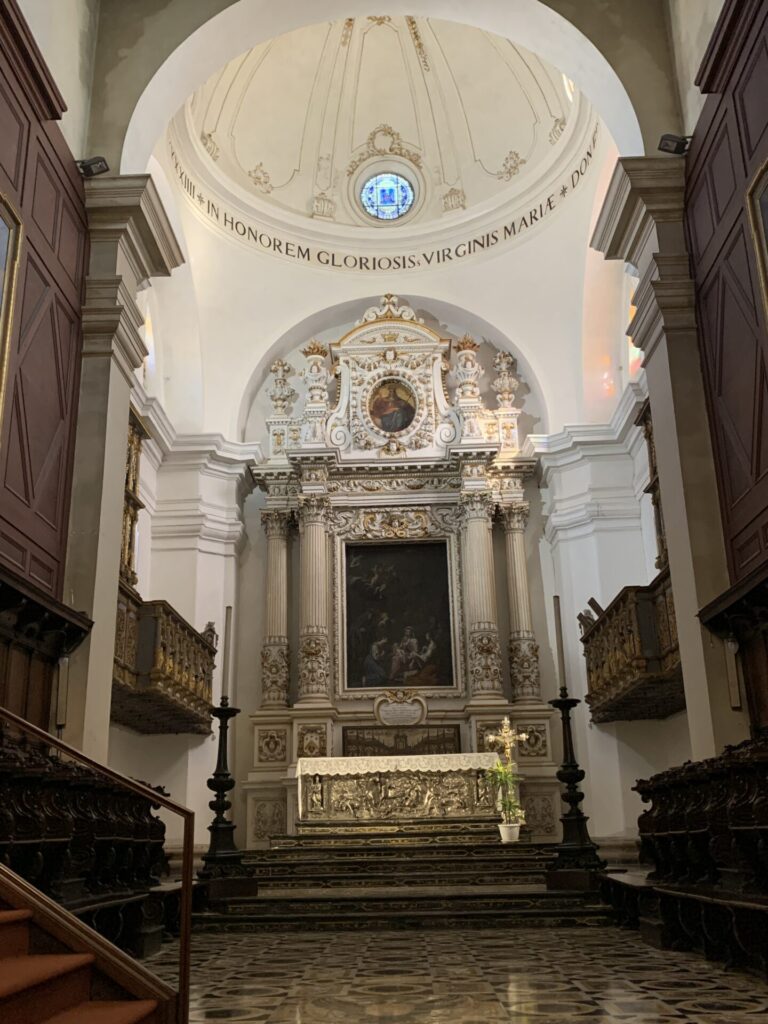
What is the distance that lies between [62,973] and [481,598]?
40.4 ft

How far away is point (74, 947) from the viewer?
4070mm

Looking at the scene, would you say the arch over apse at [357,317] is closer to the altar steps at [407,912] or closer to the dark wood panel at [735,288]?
the dark wood panel at [735,288]

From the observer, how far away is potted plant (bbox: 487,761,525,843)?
12.5 meters

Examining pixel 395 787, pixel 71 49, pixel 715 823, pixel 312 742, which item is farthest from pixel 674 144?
pixel 312 742

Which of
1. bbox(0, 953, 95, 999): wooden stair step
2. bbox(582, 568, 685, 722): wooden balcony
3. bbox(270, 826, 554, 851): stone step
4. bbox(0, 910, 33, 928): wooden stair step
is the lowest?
bbox(0, 953, 95, 999): wooden stair step

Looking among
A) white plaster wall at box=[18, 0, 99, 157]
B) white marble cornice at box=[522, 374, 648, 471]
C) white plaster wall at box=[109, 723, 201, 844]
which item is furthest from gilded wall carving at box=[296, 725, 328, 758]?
white plaster wall at box=[18, 0, 99, 157]

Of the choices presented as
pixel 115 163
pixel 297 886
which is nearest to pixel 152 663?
pixel 297 886

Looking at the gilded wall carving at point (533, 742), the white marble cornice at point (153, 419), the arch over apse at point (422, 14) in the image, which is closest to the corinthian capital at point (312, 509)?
the white marble cornice at point (153, 419)

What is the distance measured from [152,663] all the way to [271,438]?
243 inches

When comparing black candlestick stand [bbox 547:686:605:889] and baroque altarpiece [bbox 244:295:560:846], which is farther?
baroque altarpiece [bbox 244:295:560:846]

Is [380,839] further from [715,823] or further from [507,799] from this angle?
[715,823]

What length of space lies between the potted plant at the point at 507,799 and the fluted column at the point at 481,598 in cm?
156

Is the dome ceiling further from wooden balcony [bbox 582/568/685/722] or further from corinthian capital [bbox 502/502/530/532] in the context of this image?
wooden balcony [bbox 582/568/685/722]

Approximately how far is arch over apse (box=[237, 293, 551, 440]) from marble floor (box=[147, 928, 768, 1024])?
1110cm
